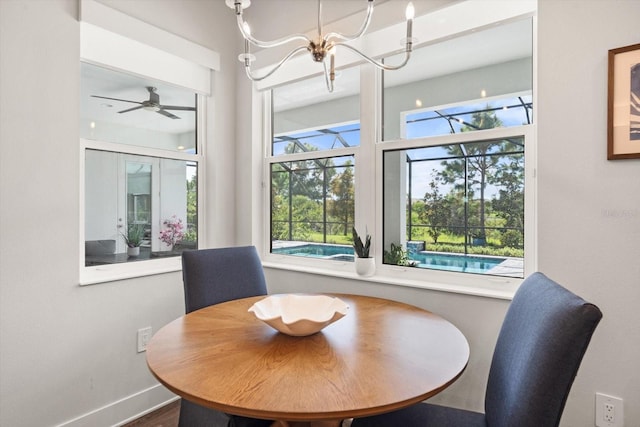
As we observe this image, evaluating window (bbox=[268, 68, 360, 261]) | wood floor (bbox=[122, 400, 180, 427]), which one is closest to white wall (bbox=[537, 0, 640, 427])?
window (bbox=[268, 68, 360, 261])

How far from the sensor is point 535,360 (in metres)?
0.81

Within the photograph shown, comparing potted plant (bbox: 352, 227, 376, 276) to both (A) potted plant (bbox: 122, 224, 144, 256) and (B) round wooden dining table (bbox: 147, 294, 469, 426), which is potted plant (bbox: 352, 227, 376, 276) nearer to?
(B) round wooden dining table (bbox: 147, 294, 469, 426)

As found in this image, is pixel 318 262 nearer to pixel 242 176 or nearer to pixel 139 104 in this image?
pixel 242 176

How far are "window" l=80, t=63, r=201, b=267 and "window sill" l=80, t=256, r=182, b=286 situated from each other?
0.11 feet

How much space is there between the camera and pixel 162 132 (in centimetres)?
242

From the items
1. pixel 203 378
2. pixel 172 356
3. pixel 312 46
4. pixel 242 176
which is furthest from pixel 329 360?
pixel 242 176

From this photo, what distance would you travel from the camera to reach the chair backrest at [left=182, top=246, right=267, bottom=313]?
66.9 inches

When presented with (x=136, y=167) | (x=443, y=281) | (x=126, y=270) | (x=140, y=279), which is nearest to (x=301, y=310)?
(x=443, y=281)

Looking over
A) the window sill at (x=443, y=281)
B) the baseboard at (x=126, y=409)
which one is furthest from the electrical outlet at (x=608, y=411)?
the baseboard at (x=126, y=409)

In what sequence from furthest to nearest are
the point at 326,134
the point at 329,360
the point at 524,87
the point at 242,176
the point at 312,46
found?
the point at 242,176, the point at 326,134, the point at 524,87, the point at 312,46, the point at 329,360

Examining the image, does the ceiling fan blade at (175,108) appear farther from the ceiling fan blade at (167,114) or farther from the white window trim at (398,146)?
the white window trim at (398,146)

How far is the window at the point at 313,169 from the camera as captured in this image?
2.37 metres

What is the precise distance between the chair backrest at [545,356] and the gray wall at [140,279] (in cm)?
61

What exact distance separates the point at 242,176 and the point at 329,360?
6.45 feet
